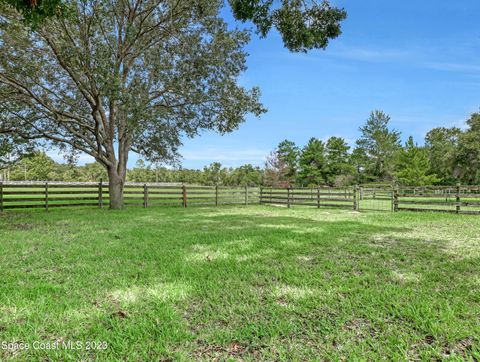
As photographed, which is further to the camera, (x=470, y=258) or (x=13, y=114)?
(x=13, y=114)

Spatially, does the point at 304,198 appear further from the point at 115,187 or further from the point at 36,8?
the point at 36,8

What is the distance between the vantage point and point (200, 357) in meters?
1.86

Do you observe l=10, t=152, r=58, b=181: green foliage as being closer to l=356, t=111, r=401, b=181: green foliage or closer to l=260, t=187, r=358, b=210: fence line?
l=260, t=187, r=358, b=210: fence line

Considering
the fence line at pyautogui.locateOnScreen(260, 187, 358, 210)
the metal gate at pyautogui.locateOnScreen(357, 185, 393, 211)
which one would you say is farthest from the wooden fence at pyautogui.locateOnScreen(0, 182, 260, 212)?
the metal gate at pyautogui.locateOnScreen(357, 185, 393, 211)

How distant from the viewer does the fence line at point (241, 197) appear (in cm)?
1185

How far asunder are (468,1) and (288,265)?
36.9 ft

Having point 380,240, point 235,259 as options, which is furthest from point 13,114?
point 380,240

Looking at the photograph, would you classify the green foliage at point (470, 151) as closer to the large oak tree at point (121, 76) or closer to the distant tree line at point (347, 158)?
the distant tree line at point (347, 158)

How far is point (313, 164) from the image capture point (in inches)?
1962

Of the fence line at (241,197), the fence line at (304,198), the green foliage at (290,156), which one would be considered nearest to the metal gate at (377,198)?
the fence line at (241,197)

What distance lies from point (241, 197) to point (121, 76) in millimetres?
10024

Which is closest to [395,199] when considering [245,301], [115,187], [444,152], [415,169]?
[245,301]

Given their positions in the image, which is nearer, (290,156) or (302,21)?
(302,21)

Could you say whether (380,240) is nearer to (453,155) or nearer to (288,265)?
(288,265)
